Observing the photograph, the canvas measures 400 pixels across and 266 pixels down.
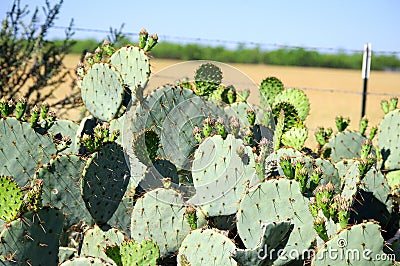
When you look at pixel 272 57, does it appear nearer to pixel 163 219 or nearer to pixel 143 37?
pixel 143 37

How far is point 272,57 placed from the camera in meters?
49.9

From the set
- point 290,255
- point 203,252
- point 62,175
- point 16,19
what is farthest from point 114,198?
point 16,19

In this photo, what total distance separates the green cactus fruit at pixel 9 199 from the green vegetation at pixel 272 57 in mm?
44743

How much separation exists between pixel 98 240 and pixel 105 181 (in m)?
0.26

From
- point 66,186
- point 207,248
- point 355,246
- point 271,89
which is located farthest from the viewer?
point 271,89

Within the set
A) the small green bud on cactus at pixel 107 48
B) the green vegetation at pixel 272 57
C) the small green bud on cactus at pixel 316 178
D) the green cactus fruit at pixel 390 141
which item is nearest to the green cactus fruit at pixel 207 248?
the small green bud on cactus at pixel 316 178

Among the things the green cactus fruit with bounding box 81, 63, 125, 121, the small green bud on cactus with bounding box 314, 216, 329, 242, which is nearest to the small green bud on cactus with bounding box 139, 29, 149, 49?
the green cactus fruit with bounding box 81, 63, 125, 121

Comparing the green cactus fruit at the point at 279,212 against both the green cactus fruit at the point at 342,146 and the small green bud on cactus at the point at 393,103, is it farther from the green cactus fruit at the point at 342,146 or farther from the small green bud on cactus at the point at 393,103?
the small green bud on cactus at the point at 393,103

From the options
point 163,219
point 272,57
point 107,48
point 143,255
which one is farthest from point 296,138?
point 272,57

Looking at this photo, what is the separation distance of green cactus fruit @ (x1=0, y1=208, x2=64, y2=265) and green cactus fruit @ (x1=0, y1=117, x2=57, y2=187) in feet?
2.01

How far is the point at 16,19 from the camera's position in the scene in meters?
5.64

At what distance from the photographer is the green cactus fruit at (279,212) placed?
2621 mm

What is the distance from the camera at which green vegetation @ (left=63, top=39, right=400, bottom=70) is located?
162 feet

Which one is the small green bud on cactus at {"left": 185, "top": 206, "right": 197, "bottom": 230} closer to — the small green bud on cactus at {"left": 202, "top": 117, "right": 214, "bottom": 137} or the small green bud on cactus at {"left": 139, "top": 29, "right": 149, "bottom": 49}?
the small green bud on cactus at {"left": 202, "top": 117, "right": 214, "bottom": 137}
